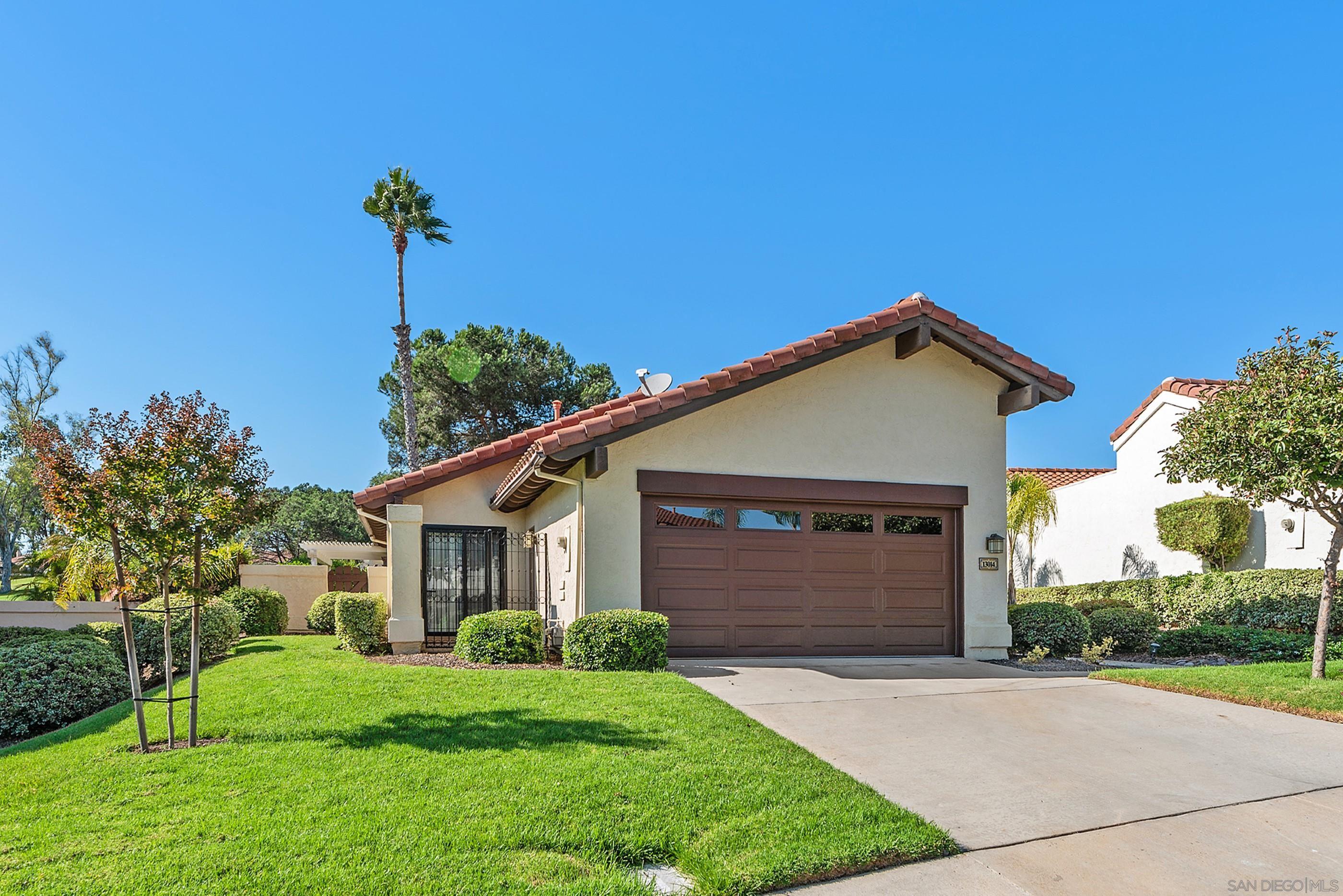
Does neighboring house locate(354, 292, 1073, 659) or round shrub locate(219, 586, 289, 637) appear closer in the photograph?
neighboring house locate(354, 292, 1073, 659)

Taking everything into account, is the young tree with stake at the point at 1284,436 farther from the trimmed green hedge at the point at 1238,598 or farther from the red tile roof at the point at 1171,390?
the red tile roof at the point at 1171,390

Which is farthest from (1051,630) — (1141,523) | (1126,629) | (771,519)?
(1141,523)

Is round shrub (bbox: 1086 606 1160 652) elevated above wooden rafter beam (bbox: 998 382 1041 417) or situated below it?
below

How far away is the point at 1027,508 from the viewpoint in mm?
23359

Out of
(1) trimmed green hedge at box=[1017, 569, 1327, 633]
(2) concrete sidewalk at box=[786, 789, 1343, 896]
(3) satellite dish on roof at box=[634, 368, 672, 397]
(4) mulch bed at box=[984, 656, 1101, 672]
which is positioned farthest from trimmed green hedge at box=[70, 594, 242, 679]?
(1) trimmed green hedge at box=[1017, 569, 1327, 633]

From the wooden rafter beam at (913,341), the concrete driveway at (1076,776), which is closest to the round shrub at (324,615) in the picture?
the concrete driveway at (1076,776)

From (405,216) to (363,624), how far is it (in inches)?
742

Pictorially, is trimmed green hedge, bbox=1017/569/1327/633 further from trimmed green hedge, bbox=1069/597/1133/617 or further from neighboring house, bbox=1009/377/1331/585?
trimmed green hedge, bbox=1069/597/1133/617

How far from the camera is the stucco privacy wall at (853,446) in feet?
36.8

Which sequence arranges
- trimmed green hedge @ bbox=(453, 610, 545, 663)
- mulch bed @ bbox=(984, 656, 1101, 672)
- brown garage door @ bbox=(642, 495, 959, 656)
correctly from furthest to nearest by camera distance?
1. brown garage door @ bbox=(642, 495, 959, 656)
2. mulch bed @ bbox=(984, 656, 1101, 672)
3. trimmed green hedge @ bbox=(453, 610, 545, 663)

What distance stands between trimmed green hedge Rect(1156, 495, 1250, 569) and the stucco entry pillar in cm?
1703

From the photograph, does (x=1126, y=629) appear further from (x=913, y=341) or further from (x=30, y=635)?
(x=30, y=635)

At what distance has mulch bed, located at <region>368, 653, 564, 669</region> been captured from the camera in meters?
10.2

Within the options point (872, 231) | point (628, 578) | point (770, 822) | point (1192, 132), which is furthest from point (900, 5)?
point (770, 822)
